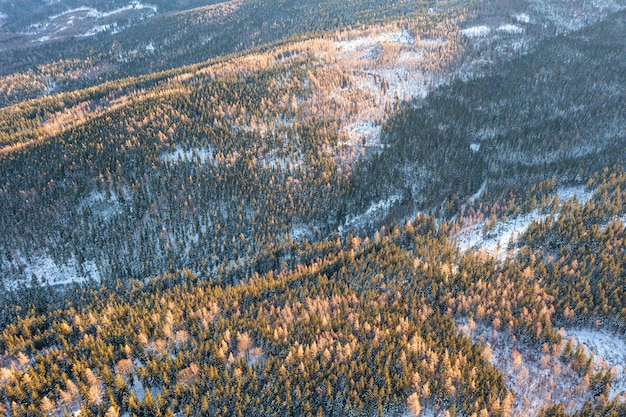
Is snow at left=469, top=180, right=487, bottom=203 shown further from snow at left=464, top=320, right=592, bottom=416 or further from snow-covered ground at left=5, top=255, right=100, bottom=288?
snow-covered ground at left=5, top=255, right=100, bottom=288

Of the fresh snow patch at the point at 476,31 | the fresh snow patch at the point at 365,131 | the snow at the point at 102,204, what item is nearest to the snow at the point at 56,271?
the snow at the point at 102,204

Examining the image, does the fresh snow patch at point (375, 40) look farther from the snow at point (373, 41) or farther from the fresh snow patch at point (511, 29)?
the fresh snow patch at point (511, 29)

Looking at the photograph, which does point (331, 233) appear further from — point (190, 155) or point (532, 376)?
point (532, 376)

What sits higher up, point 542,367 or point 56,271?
point 56,271

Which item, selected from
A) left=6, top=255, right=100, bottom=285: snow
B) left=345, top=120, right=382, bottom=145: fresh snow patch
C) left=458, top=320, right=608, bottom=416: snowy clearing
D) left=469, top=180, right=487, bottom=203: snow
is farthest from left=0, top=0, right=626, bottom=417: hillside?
left=469, top=180, right=487, bottom=203: snow

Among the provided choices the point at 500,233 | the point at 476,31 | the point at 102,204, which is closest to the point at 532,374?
the point at 500,233
